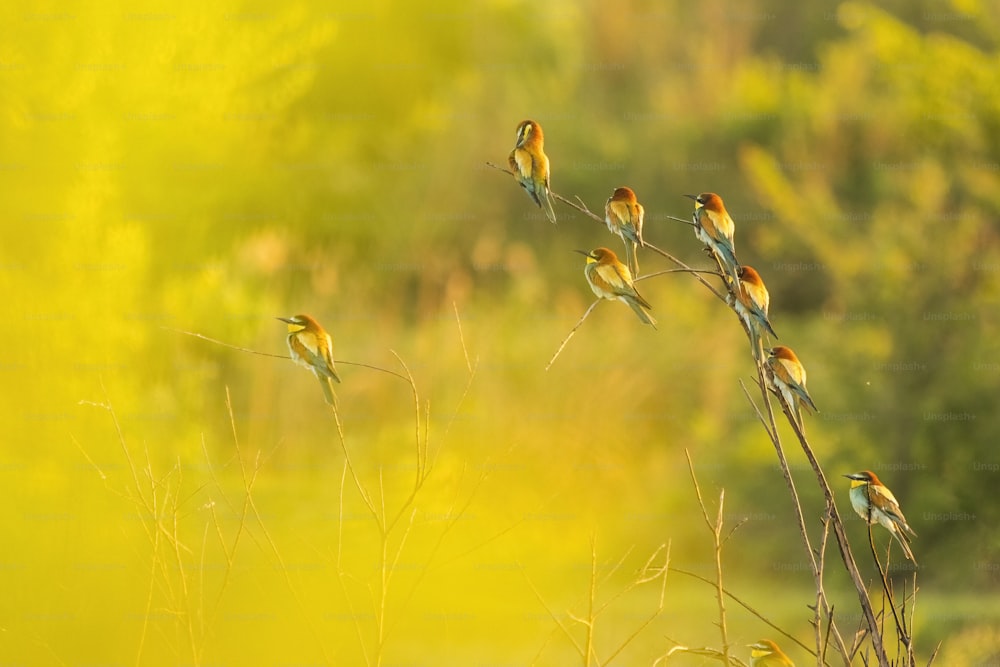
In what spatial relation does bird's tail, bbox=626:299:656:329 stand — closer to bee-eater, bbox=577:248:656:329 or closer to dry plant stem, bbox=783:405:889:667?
bee-eater, bbox=577:248:656:329

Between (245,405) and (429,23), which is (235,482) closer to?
(245,405)

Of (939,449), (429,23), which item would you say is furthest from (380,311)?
(429,23)

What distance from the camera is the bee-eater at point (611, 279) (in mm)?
1313

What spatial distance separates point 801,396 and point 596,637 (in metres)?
2.88

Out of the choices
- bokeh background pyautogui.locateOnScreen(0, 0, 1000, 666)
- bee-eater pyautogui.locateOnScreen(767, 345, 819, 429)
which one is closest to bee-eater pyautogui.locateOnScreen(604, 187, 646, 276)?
bee-eater pyautogui.locateOnScreen(767, 345, 819, 429)

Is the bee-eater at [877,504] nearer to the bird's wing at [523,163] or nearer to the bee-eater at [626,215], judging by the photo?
the bee-eater at [626,215]

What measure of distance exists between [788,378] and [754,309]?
0.08 m

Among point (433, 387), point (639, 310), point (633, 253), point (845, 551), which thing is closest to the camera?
point (845, 551)

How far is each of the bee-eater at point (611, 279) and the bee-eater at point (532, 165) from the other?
0.08 meters

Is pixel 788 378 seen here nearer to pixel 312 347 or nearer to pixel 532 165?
pixel 532 165

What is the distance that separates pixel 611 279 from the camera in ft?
4.38

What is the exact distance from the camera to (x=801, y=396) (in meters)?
1.18

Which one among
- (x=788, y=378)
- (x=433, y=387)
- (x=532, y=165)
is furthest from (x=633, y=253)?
(x=433, y=387)

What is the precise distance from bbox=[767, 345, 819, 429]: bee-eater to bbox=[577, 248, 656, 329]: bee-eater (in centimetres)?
16
